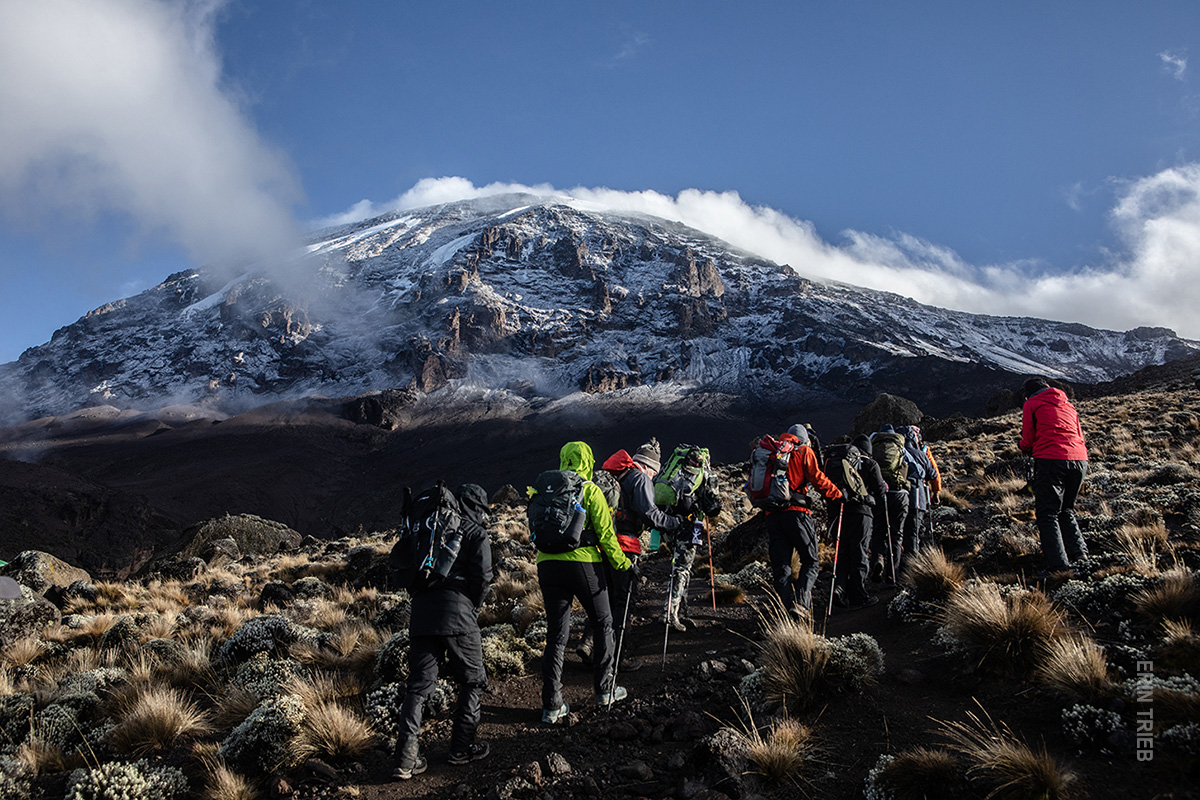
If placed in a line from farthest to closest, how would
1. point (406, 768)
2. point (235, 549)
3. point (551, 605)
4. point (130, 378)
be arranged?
point (130, 378) < point (235, 549) < point (551, 605) < point (406, 768)

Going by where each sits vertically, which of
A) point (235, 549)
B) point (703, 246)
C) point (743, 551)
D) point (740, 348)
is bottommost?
point (235, 549)

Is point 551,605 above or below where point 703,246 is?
below

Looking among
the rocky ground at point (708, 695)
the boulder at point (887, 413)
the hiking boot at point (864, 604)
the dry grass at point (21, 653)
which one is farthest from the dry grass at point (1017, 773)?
the boulder at point (887, 413)

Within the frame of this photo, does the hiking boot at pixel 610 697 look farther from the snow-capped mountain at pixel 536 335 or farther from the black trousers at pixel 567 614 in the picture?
the snow-capped mountain at pixel 536 335

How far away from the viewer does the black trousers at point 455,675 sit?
4059mm

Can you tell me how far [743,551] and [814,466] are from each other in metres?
4.43

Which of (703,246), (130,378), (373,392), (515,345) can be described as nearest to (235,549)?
(373,392)

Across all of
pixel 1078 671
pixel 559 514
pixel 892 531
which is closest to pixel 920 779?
pixel 1078 671

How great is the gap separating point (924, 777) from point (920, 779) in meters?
0.02

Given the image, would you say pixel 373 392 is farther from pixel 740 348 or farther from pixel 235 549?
pixel 235 549

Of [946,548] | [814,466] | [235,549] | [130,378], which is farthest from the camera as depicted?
[130,378]

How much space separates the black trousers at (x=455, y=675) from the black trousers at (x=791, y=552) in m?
3.02

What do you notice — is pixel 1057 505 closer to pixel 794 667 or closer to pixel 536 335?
pixel 794 667

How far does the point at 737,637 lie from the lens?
5973 millimetres
